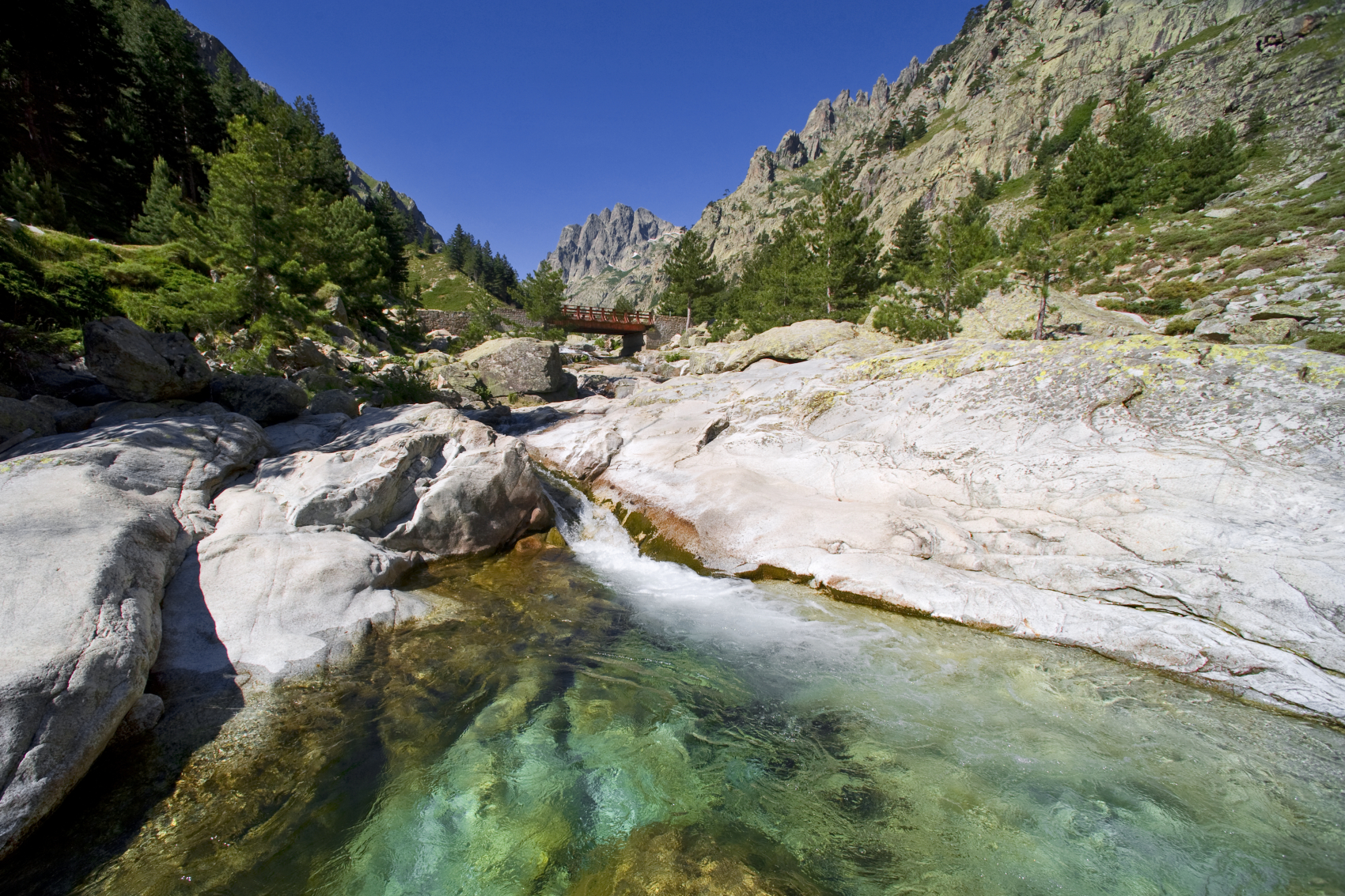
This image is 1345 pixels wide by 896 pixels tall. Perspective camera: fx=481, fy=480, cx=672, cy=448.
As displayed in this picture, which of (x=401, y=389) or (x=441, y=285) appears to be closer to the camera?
(x=401, y=389)

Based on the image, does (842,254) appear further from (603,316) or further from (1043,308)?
(603,316)

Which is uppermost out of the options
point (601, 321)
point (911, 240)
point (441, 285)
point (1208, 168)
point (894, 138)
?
point (894, 138)

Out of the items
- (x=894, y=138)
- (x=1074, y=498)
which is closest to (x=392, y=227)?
(x=1074, y=498)

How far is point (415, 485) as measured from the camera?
9281 mm

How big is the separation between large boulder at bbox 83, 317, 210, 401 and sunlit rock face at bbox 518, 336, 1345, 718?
28.5 feet

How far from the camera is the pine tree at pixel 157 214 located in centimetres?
2586

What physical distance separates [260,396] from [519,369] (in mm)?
12161

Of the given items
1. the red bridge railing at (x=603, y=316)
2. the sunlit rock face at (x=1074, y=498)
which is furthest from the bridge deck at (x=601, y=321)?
the sunlit rock face at (x=1074, y=498)

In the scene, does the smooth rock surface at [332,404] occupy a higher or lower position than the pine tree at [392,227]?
lower

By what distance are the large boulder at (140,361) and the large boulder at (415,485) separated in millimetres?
1794

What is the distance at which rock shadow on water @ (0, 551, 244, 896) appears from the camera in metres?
3.38

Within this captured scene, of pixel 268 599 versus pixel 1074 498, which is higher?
pixel 1074 498

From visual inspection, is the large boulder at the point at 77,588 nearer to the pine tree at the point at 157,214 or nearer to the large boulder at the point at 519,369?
the large boulder at the point at 519,369

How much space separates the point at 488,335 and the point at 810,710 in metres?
41.5
